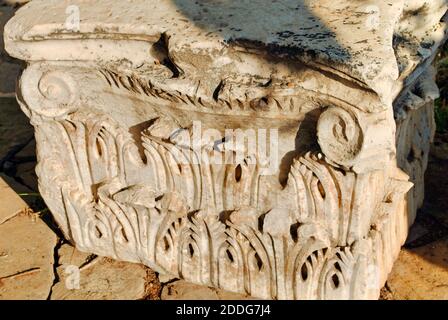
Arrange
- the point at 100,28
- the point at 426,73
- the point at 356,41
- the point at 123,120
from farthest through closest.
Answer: the point at 426,73, the point at 123,120, the point at 100,28, the point at 356,41

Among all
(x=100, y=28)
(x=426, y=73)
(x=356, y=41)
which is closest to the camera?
(x=356, y=41)

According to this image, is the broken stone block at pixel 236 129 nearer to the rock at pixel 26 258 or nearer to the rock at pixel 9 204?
the rock at pixel 26 258

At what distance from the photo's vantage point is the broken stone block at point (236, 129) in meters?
2.54

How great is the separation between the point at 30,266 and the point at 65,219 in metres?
0.27

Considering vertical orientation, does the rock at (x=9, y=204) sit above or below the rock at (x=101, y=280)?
above

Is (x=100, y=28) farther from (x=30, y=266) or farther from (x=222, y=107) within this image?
(x=30, y=266)

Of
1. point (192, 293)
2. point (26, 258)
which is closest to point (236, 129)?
point (192, 293)

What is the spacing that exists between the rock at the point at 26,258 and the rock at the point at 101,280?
68 mm

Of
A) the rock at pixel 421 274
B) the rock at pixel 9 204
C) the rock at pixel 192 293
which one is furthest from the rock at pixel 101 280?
the rock at pixel 421 274

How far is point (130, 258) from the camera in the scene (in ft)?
10.8

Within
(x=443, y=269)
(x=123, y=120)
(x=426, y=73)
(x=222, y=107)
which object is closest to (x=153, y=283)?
(x=123, y=120)

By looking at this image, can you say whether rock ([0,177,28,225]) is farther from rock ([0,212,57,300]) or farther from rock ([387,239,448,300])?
rock ([387,239,448,300])

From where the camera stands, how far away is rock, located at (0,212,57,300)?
3215mm

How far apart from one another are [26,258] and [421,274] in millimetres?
1770
